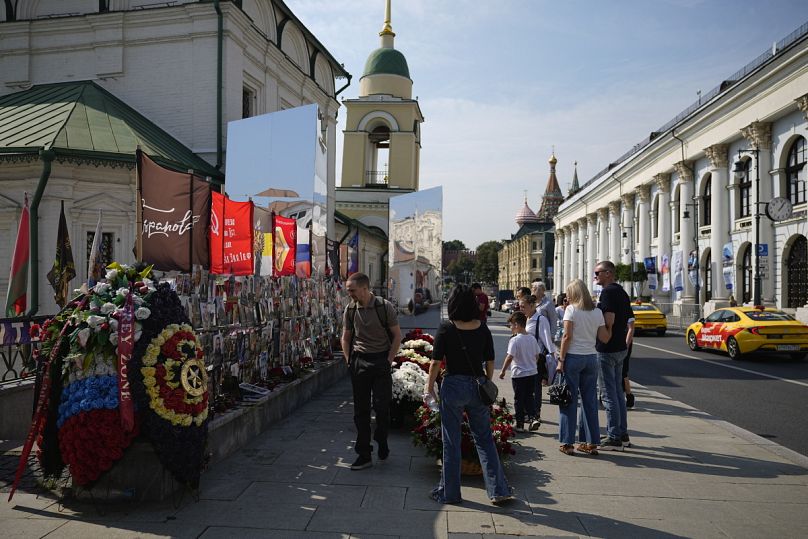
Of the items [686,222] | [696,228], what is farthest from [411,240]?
[686,222]

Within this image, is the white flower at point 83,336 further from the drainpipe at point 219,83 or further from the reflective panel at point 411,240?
the drainpipe at point 219,83

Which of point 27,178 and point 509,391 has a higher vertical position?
point 27,178

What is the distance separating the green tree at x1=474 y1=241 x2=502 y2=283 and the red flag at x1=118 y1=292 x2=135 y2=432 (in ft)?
511

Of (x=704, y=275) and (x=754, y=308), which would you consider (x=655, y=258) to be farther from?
(x=754, y=308)

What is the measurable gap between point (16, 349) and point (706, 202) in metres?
45.5

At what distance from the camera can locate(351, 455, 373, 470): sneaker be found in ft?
20.9

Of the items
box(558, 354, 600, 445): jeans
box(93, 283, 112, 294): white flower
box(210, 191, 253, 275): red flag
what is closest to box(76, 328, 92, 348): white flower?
box(93, 283, 112, 294): white flower

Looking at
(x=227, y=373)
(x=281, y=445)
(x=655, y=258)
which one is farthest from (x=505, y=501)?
(x=655, y=258)

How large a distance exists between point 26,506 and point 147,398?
1.31m

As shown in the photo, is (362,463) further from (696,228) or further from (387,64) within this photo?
(696,228)

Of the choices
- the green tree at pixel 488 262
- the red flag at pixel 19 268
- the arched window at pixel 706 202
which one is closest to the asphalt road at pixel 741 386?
the red flag at pixel 19 268

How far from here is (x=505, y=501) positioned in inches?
213

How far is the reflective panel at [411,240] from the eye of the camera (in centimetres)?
1545

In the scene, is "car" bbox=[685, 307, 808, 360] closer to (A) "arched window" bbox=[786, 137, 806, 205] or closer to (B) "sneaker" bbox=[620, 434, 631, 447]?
(B) "sneaker" bbox=[620, 434, 631, 447]
